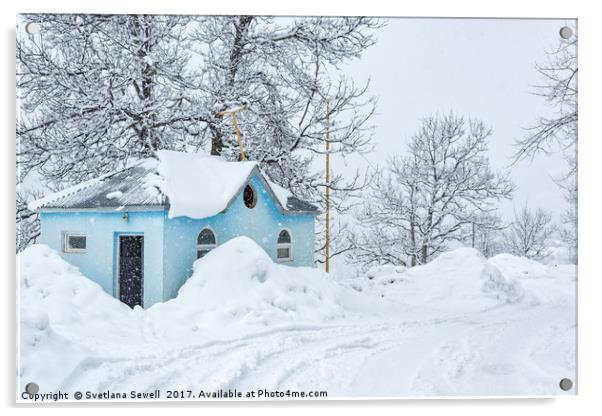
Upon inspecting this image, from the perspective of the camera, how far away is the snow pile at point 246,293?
7555 mm

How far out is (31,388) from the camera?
19.5ft

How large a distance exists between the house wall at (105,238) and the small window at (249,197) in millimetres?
1503

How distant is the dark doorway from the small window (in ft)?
5.48

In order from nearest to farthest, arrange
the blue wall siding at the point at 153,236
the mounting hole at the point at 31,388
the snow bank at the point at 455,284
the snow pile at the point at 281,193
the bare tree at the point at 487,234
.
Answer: the mounting hole at the point at 31,388 < the blue wall siding at the point at 153,236 < the snow bank at the point at 455,284 < the snow pile at the point at 281,193 < the bare tree at the point at 487,234

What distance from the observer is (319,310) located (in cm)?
815

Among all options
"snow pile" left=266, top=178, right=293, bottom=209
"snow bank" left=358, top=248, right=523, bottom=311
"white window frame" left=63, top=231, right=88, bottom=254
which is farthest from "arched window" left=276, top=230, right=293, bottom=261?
"white window frame" left=63, top=231, right=88, bottom=254

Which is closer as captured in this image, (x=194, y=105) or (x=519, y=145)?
(x=519, y=145)

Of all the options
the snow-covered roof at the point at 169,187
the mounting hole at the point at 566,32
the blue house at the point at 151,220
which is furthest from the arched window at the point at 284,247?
the mounting hole at the point at 566,32

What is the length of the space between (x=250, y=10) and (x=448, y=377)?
4384 millimetres

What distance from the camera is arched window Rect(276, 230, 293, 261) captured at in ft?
32.8

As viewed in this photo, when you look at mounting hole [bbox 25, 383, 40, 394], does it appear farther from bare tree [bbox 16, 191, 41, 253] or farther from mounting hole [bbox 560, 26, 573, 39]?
mounting hole [bbox 560, 26, 573, 39]

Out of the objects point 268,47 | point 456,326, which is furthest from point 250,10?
point 456,326

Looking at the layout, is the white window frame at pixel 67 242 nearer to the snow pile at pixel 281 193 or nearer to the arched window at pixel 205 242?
the arched window at pixel 205 242
